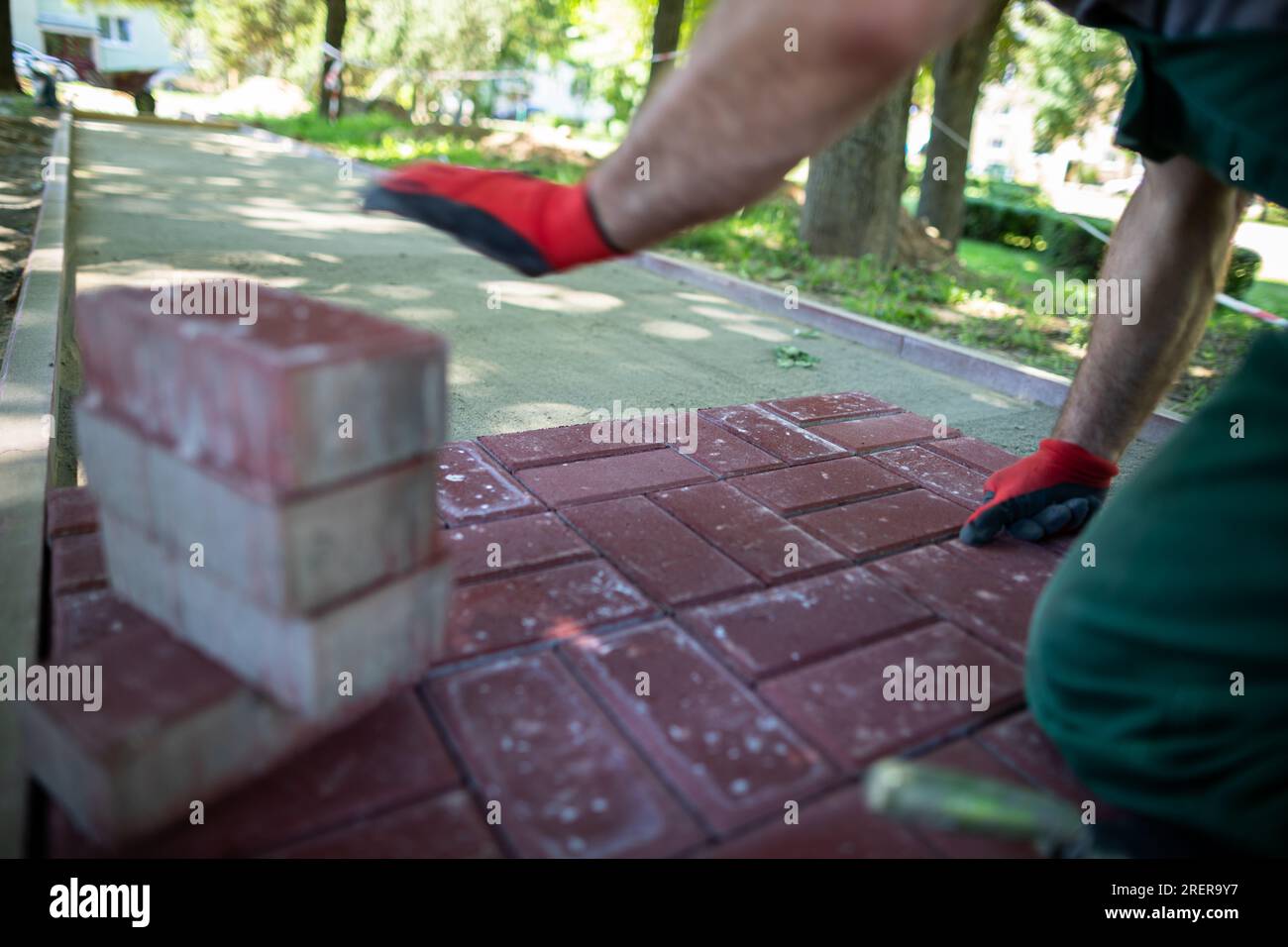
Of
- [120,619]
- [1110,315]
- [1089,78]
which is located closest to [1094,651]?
[1110,315]

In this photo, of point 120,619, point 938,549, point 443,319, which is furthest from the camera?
point 443,319

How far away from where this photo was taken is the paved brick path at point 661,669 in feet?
4.18

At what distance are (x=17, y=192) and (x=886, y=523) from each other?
26.6ft

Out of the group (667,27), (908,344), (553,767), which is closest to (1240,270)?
(667,27)

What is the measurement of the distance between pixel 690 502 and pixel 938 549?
0.67 m

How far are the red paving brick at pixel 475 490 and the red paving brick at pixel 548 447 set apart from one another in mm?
66

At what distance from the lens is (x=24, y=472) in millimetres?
2145

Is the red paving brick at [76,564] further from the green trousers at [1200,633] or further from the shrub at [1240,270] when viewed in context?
the shrub at [1240,270]

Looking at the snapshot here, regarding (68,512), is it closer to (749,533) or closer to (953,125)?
(749,533)

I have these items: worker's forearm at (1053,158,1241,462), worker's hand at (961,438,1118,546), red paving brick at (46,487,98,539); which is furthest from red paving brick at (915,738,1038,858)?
red paving brick at (46,487,98,539)

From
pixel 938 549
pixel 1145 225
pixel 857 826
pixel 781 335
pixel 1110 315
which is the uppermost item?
pixel 1145 225

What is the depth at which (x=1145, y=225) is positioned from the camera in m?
2.27

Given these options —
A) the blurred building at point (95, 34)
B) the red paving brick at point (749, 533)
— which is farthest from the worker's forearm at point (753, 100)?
the blurred building at point (95, 34)

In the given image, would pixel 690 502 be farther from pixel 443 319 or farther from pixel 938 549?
pixel 443 319
